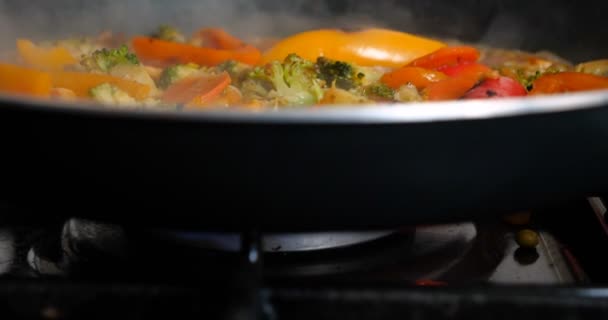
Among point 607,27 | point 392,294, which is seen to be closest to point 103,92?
point 392,294

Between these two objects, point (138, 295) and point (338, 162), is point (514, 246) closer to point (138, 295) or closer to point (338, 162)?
point (338, 162)

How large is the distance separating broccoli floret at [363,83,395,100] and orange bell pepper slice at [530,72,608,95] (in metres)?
0.31

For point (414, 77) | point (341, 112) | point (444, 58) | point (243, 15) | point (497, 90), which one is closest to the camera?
point (341, 112)

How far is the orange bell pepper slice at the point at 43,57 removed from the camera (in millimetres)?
1899

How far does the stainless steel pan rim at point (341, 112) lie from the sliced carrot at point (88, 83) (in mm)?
607

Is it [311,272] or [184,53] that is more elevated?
[184,53]

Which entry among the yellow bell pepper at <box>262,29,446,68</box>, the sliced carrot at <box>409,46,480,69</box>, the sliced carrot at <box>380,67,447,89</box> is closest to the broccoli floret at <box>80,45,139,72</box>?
the yellow bell pepper at <box>262,29,446,68</box>

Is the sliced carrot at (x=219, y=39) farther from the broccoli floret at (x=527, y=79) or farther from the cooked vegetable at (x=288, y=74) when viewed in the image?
the broccoli floret at (x=527, y=79)

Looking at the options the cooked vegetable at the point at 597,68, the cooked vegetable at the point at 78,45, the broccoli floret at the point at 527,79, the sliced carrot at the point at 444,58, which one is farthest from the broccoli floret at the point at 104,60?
the cooked vegetable at the point at 597,68

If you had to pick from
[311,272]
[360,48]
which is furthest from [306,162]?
[360,48]

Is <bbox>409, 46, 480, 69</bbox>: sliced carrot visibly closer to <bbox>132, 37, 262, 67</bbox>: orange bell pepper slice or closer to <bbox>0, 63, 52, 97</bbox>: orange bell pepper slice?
<bbox>132, 37, 262, 67</bbox>: orange bell pepper slice

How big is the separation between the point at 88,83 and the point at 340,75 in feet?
1.81

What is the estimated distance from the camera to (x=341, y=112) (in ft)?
3.02

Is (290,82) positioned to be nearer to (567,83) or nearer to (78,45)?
(567,83)
